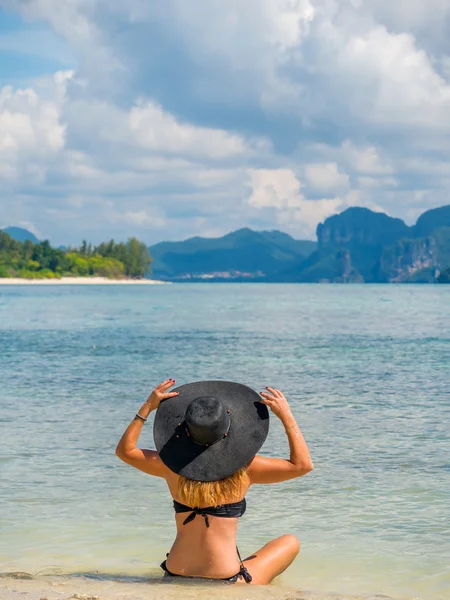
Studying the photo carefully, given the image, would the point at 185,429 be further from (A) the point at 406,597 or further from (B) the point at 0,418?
(B) the point at 0,418

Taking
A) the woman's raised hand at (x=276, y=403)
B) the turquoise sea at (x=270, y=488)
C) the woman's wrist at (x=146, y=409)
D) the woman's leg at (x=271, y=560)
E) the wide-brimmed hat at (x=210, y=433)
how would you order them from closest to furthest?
the wide-brimmed hat at (x=210, y=433) → the woman's raised hand at (x=276, y=403) → the woman's wrist at (x=146, y=409) → the woman's leg at (x=271, y=560) → the turquoise sea at (x=270, y=488)

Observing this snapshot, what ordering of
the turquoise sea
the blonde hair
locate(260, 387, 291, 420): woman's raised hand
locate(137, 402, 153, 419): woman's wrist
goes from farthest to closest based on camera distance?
the turquoise sea < locate(137, 402, 153, 419): woman's wrist < the blonde hair < locate(260, 387, 291, 420): woman's raised hand

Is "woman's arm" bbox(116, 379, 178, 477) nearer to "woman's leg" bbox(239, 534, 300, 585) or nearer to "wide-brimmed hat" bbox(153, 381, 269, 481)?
"wide-brimmed hat" bbox(153, 381, 269, 481)

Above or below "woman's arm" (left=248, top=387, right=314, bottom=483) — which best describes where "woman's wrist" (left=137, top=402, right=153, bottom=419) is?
above

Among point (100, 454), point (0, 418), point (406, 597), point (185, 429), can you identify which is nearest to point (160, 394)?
point (185, 429)

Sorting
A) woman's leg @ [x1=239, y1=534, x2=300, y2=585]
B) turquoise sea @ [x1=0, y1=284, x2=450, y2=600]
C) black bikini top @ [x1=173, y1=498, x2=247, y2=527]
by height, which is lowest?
turquoise sea @ [x1=0, y1=284, x2=450, y2=600]

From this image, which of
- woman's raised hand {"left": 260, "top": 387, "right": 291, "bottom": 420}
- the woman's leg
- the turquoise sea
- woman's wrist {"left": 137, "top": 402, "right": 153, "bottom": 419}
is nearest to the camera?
woman's raised hand {"left": 260, "top": 387, "right": 291, "bottom": 420}

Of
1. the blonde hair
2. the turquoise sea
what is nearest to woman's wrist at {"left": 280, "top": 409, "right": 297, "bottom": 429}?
the blonde hair

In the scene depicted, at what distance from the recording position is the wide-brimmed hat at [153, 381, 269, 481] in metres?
5.16

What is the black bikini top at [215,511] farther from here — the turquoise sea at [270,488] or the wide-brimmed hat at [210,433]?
the turquoise sea at [270,488]

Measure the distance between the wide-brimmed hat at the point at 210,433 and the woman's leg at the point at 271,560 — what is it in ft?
3.99

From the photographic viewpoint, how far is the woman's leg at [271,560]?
6137mm

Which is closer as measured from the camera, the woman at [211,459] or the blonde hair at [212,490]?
the woman at [211,459]

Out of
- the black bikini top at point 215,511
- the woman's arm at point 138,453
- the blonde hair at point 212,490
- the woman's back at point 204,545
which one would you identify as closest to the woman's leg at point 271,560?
the woman's back at point 204,545
